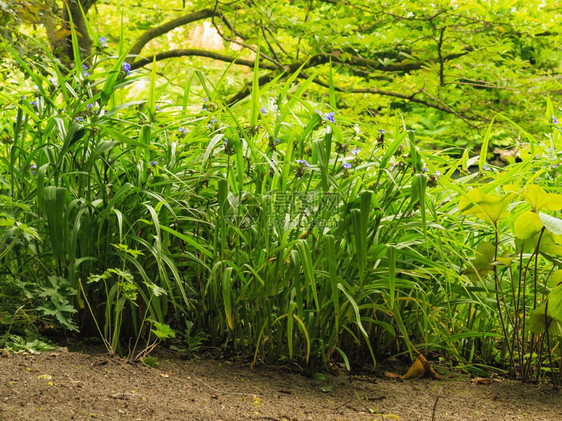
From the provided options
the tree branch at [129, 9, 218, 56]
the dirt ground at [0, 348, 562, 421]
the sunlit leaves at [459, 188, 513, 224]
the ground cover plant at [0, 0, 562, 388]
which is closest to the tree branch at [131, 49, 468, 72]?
the tree branch at [129, 9, 218, 56]

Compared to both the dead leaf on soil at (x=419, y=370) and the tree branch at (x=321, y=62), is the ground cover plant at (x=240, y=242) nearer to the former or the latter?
the dead leaf on soil at (x=419, y=370)

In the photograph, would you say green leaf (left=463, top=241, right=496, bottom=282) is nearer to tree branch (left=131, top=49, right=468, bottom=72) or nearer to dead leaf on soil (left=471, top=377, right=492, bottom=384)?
dead leaf on soil (left=471, top=377, right=492, bottom=384)

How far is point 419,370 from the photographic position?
1.92 m

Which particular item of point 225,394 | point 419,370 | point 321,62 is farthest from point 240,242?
point 321,62

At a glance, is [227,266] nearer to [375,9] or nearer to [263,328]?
[263,328]

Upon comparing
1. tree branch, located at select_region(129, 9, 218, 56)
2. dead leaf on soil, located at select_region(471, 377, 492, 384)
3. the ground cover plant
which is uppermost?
tree branch, located at select_region(129, 9, 218, 56)

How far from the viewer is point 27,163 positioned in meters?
1.90

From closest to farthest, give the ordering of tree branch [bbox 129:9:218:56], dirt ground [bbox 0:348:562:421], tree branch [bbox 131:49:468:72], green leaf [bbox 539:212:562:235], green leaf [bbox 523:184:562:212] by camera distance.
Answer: dirt ground [bbox 0:348:562:421] < green leaf [bbox 539:212:562:235] < green leaf [bbox 523:184:562:212] < tree branch [bbox 131:49:468:72] < tree branch [bbox 129:9:218:56]

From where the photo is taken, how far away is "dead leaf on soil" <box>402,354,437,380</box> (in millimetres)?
1909

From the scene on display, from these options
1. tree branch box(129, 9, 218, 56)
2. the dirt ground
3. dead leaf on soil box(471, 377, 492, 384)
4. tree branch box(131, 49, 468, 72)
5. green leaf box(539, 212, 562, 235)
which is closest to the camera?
the dirt ground

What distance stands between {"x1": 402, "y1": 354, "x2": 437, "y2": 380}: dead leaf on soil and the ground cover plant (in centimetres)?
6

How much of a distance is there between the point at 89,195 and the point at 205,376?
0.69 metres

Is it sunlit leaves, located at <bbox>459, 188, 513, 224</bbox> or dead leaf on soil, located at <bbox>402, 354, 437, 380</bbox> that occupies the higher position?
sunlit leaves, located at <bbox>459, 188, 513, 224</bbox>

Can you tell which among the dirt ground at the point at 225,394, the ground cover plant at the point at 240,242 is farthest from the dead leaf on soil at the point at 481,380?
the ground cover plant at the point at 240,242
